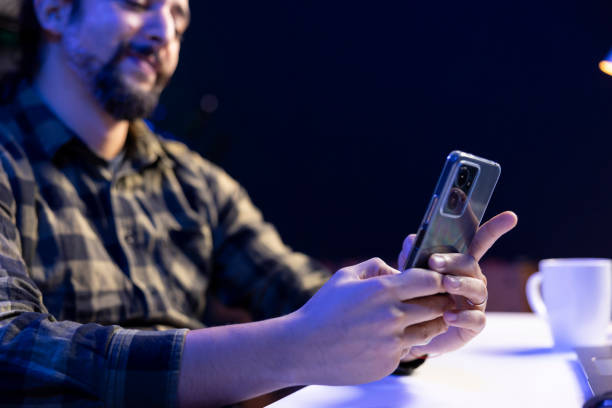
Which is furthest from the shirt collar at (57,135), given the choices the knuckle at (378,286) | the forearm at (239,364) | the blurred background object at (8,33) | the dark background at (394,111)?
the dark background at (394,111)

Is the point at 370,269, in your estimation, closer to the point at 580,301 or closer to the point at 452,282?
the point at 452,282

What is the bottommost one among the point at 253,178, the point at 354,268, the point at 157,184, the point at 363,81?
the point at 253,178

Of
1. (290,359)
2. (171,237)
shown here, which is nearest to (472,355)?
(290,359)

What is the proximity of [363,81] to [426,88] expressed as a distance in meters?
0.22

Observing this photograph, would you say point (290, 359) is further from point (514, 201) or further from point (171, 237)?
point (514, 201)

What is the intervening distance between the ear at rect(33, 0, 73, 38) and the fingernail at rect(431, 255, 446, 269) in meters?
0.87

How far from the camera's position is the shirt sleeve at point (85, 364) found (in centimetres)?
55

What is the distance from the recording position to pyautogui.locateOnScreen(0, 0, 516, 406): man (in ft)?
1.82

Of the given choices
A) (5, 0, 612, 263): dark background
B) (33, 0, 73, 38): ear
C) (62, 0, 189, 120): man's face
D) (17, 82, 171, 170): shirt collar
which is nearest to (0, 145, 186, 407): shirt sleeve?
(17, 82, 171, 170): shirt collar

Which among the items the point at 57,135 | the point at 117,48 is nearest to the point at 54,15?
the point at 117,48

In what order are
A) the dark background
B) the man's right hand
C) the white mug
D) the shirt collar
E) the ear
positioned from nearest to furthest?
1. the man's right hand
2. the white mug
3. the shirt collar
4. the ear
5. the dark background

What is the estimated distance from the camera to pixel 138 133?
1.20 metres

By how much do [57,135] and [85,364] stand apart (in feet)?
1.84

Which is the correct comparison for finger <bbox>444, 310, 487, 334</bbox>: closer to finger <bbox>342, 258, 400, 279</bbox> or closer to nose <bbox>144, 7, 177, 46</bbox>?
finger <bbox>342, 258, 400, 279</bbox>
